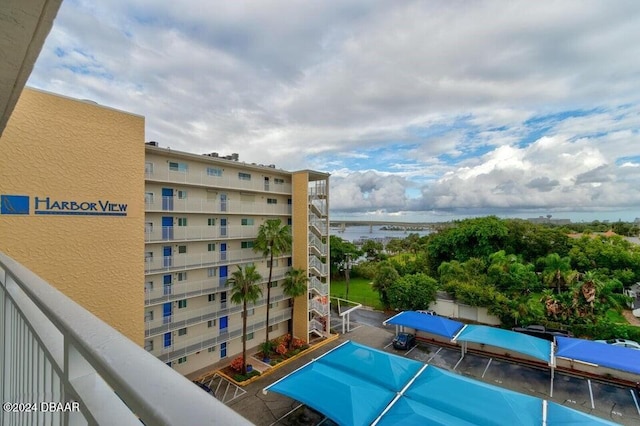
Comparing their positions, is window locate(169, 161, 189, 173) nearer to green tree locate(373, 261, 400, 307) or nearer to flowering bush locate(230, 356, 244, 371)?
flowering bush locate(230, 356, 244, 371)

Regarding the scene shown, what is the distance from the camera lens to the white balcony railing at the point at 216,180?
1616cm

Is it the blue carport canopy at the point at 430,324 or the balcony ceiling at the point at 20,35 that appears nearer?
the balcony ceiling at the point at 20,35

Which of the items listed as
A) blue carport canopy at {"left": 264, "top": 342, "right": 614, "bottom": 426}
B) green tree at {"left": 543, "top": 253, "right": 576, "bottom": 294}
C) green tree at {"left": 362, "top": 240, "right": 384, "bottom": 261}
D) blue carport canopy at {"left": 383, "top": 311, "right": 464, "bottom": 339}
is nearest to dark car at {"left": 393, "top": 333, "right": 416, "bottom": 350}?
blue carport canopy at {"left": 383, "top": 311, "right": 464, "bottom": 339}

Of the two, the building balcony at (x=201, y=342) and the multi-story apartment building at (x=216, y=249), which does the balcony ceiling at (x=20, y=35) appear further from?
the building balcony at (x=201, y=342)

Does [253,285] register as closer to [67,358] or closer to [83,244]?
[83,244]

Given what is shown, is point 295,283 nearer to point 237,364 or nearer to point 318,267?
point 318,267

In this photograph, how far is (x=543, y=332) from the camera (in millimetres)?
20750

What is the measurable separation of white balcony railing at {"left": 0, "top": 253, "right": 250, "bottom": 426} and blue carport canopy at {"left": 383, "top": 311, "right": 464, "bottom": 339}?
20.7 metres

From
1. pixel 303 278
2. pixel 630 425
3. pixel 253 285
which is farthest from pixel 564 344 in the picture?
pixel 253 285

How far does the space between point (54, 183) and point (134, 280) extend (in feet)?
14.9

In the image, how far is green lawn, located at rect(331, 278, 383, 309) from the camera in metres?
31.6

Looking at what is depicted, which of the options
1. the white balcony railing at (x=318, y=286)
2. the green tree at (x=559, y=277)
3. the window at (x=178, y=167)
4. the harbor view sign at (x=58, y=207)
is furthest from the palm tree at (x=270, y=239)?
the green tree at (x=559, y=277)

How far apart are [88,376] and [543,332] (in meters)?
26.3

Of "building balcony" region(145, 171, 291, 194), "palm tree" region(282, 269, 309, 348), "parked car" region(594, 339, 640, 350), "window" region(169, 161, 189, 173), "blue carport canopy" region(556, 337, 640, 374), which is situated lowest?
"parked car" region(594, 339, 640, 350)
